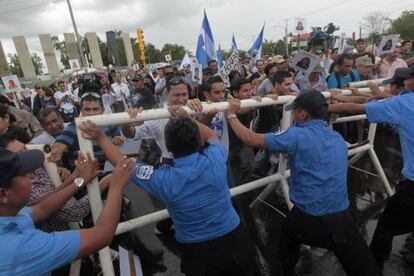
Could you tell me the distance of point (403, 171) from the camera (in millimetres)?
2656

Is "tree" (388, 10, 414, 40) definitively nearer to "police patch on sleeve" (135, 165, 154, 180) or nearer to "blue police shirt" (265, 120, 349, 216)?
"blue police shirt" (265, 120, 349, 216)

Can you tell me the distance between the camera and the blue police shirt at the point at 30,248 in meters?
1.23

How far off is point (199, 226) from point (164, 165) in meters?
0.46

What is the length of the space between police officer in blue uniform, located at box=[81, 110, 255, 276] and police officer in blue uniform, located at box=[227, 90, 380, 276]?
54cm

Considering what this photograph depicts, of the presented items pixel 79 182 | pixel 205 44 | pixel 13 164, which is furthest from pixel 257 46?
pixel 13 164

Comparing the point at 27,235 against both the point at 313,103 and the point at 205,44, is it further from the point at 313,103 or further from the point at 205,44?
the point at 205,44

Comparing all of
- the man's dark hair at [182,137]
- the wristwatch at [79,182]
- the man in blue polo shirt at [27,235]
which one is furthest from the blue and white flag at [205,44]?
the man in blue polo shirt at [27,235]

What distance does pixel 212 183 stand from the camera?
6.43ft

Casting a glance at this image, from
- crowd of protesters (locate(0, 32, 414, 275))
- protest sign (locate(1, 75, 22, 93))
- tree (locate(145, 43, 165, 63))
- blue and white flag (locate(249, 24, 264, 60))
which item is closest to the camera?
crowd of protesters (locate(0, 32, 414, 275))

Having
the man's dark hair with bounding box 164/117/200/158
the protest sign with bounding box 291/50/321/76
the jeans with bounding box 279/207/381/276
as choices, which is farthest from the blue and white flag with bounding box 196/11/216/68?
the man's dark hair with bounding box 164/117/200/158

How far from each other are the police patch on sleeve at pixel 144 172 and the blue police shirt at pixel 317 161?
0.97 meters

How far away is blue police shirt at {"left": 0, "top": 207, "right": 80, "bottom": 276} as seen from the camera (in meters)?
1.23

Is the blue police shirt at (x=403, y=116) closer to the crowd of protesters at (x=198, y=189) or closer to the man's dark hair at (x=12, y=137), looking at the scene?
the crowd of protesters at (x=198, y=189)

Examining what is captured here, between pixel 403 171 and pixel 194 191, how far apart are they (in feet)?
6.32
